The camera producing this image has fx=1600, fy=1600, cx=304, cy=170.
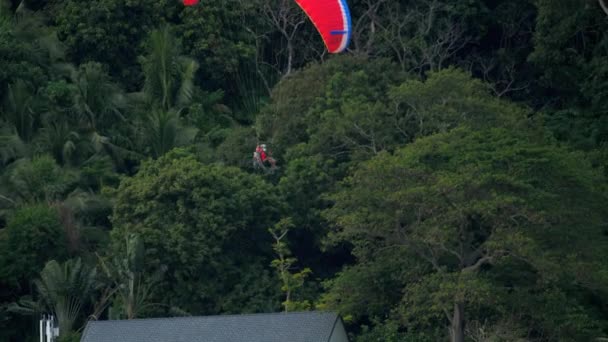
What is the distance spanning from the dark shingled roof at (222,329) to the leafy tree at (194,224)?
3.41 meters

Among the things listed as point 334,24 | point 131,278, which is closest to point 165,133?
point 131,278

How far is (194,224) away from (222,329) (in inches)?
180

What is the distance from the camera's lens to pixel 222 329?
2889cm

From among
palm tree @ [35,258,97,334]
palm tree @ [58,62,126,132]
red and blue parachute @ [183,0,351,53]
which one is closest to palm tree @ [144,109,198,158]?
palm tree @ [58,62,126,132]

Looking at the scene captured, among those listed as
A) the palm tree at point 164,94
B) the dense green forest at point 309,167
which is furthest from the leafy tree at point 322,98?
the palm tree at point 164,94

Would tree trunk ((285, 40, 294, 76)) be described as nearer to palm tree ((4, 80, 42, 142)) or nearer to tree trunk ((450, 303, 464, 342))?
palm tree ((4, 80, 42, 142))

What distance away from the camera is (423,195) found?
2891 cm

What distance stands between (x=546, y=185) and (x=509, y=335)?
3358 mm

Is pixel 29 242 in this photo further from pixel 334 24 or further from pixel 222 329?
pixel 334 24

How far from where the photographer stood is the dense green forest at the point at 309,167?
94.8ft

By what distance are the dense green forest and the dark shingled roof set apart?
1200 mm

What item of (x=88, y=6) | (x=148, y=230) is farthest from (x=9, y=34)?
(x=148, y=230)

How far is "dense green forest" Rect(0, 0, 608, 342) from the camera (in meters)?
28.9

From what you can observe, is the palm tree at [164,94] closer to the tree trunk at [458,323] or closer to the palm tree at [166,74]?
the palm tree at [166,74]
